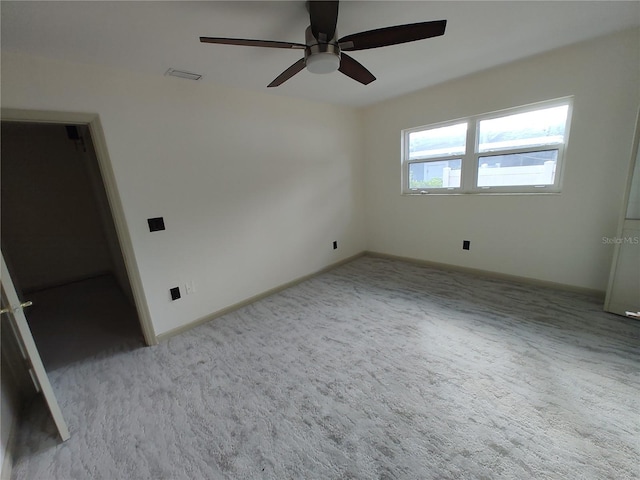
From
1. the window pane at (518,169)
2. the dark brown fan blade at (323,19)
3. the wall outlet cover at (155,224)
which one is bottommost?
the wall outlet cover at (155,224)

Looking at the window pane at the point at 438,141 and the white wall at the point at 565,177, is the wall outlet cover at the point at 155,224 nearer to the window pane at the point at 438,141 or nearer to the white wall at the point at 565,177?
the white wall at the point at 565,177

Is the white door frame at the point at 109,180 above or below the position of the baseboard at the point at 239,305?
above

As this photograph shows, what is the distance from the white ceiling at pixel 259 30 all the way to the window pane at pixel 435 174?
48.6 inches

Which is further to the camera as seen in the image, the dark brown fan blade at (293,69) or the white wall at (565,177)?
the white wall at (565,177)

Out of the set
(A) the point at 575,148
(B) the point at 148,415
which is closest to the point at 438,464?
(B) the point at 148,415

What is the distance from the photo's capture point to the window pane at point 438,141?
11.2ft

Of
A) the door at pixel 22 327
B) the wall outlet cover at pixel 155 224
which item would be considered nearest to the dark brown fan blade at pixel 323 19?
the wall outlet cover at pixel 155 224

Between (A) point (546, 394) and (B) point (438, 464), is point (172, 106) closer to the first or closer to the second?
(B) point (438, 464)

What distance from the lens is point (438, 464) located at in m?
1.29

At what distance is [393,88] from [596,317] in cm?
320

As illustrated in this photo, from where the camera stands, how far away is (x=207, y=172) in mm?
2650

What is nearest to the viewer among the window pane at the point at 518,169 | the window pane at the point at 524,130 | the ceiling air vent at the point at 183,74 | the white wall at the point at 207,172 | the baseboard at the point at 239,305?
the white wall at the point at 207,172

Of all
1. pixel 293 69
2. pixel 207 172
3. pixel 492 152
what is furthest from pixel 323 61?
pixel 492 152

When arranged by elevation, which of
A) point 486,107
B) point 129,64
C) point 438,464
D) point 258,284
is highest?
point 129,64
